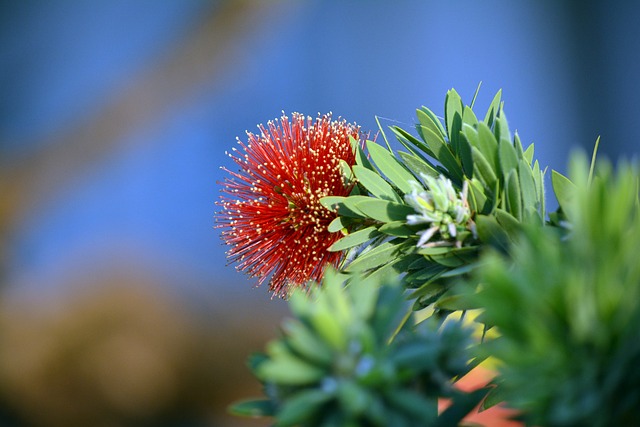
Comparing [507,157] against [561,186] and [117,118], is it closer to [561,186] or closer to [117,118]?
[561,186]

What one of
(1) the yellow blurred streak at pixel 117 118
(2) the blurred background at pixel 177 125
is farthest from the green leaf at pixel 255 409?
(1) the yellow blurred streak at pixel 117 118

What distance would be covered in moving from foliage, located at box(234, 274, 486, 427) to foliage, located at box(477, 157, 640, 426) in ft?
0.07

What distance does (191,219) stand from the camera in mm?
1933

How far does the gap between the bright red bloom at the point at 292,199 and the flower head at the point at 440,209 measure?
5 cm

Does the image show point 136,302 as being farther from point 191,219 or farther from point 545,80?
point 545,80

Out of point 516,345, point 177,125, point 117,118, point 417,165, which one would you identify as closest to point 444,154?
point 417,165

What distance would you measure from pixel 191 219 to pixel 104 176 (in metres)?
0.27

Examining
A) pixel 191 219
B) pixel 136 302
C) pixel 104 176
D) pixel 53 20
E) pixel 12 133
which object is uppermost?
pixel 53 20

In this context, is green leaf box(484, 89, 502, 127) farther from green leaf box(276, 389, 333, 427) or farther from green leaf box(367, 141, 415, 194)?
green leaf box(276, 389, 333, 427)

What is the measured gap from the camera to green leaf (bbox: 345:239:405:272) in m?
0.26

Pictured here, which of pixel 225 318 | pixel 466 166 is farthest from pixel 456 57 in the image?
pixel 466 166

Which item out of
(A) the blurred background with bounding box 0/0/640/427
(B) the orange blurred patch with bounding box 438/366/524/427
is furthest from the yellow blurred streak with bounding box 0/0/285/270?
(B) the orange blurred patch with bounding box 438/366/524/427

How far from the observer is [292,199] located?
0.94 feet

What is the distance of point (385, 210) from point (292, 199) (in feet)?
0.17
